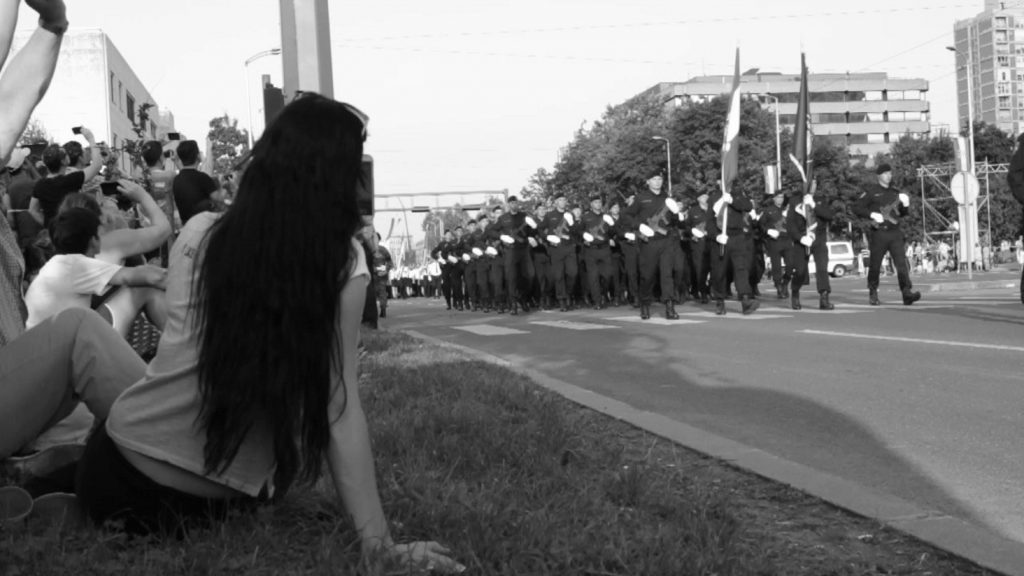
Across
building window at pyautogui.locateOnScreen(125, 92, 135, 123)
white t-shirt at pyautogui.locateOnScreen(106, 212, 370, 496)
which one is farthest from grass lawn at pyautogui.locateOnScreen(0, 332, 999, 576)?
building window at pyautogui.locateOnScreen(125, 92, 135, 123)

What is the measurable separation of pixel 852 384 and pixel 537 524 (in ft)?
18.2

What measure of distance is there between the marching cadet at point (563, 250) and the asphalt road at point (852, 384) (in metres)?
8.91

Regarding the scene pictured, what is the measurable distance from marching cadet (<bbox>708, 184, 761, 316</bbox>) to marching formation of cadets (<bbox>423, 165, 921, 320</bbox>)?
0.07 ft

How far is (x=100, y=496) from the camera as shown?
3.66 m

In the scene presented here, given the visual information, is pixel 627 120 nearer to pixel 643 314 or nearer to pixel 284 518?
pixel 643 314

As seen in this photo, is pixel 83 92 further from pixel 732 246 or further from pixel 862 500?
pixel 862 500

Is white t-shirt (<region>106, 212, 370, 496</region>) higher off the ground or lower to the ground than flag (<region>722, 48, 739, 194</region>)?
lower

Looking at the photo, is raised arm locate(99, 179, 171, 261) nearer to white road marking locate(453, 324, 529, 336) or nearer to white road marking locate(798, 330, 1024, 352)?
white road marking locate(798, 330, 1024, 352)

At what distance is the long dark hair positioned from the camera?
10.9 ft

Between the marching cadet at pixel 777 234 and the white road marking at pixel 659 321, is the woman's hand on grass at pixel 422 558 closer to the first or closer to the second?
the white road marking at pixel 659 321

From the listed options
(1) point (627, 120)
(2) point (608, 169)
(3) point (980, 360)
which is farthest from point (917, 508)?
(1) point (627, 120)

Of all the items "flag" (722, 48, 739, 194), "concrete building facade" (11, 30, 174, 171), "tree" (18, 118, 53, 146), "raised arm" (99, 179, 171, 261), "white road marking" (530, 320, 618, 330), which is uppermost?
"concrete building facade" (11, 30, 174, 171)

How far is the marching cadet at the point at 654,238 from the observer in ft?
63.7

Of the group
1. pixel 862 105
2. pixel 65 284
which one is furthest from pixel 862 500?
pixel 862 105
